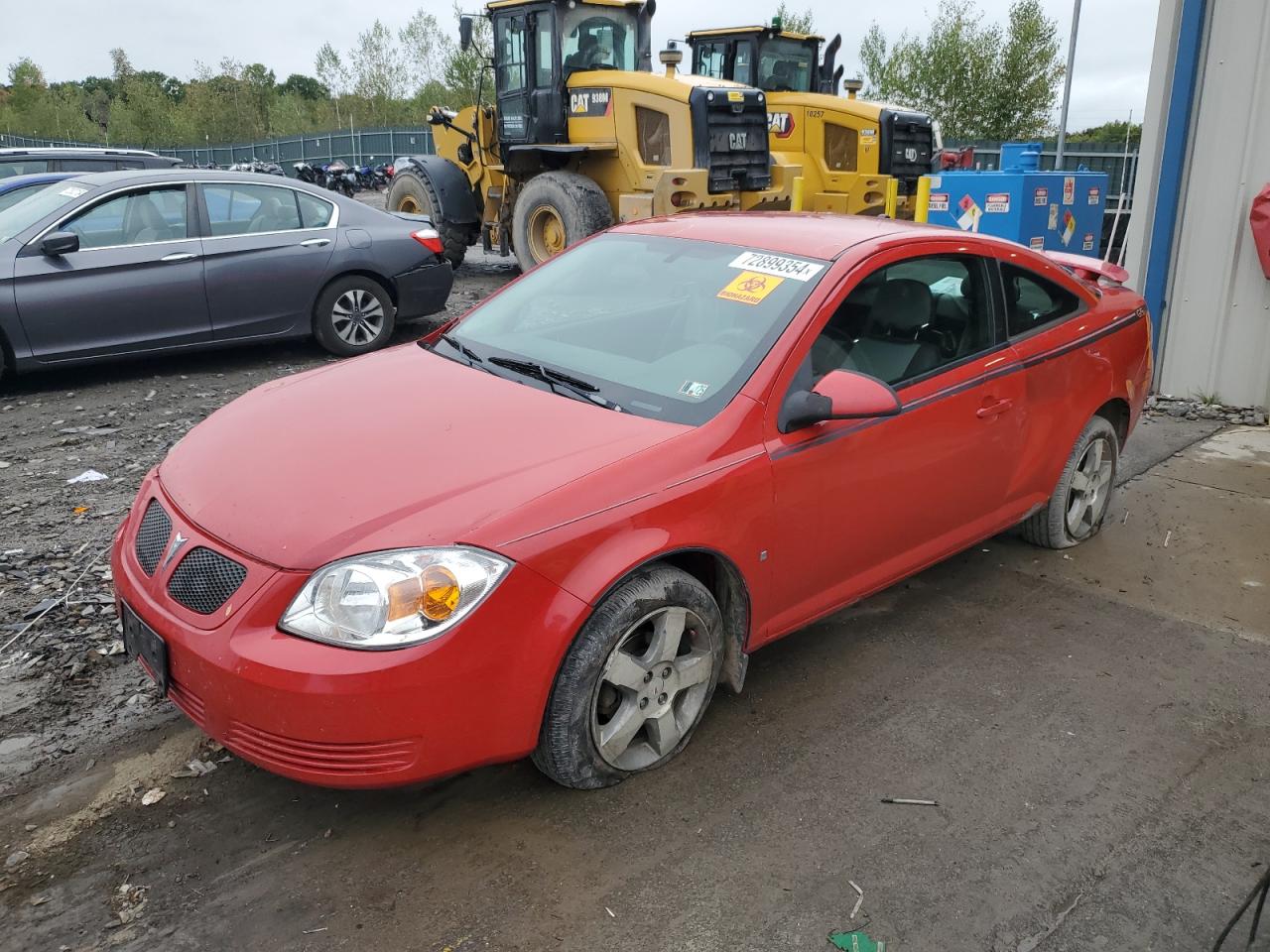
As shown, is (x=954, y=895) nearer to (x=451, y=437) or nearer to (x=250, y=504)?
(x=451, y=437)

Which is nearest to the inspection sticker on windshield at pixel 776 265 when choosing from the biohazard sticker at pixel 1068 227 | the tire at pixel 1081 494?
the tire at pixel 1081 494

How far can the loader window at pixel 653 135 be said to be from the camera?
11820mm

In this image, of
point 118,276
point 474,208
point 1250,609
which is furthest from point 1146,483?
point 474,208

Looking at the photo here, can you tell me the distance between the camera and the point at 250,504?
9.55 ft

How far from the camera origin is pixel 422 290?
9.02 m

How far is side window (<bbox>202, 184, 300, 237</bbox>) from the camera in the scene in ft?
25.8

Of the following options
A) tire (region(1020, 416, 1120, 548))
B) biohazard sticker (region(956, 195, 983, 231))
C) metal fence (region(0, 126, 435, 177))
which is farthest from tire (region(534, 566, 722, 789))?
metal fence (region(0, 126, 435, 177))

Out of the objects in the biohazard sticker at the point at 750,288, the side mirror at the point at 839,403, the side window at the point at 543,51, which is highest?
the side window at the point at 543,51

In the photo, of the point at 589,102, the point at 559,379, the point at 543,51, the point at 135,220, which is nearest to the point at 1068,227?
the point at 589,102

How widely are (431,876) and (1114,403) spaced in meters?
3.87

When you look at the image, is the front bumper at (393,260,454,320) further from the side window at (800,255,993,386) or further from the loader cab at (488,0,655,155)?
the side window at (800,255,993,386)

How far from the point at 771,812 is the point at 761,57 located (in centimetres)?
1329

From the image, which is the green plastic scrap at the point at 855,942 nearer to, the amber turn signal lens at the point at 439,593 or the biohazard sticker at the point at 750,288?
the amber turn signal lens at the point at 439,593

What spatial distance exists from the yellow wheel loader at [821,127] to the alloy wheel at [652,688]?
10.8 meters
